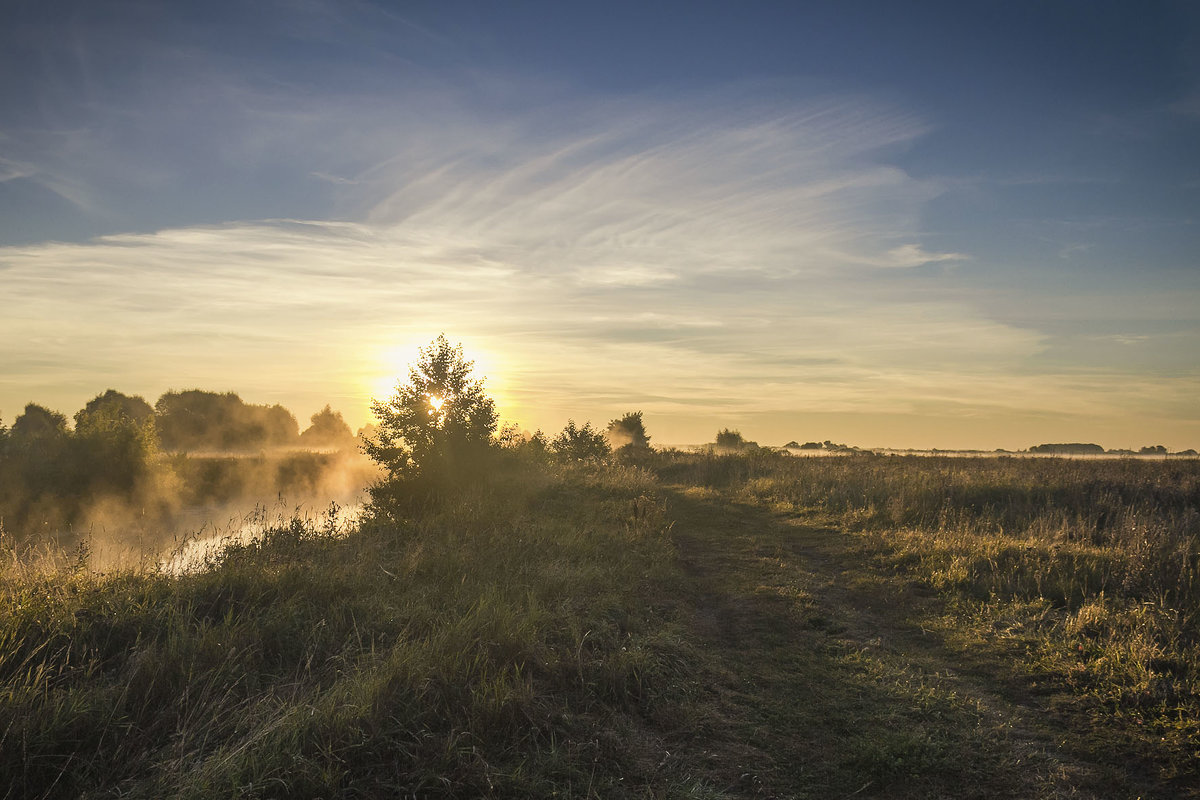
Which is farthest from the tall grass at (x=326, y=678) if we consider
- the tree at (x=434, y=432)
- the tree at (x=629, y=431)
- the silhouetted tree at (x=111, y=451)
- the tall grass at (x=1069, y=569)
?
the tree at (x=629, y=431)

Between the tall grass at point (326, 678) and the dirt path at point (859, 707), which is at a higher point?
the tall grass at point (326, 678)

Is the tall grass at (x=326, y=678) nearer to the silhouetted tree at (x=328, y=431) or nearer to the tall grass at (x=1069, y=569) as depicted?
the tall grass at (x=1069, y=569)

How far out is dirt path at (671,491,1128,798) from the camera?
15.5 feet

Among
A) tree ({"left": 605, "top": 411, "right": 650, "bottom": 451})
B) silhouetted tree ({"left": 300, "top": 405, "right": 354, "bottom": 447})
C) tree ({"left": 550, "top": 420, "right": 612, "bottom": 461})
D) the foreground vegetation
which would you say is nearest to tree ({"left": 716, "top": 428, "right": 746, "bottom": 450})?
tree ({"left": 605, "top": 411, "right": 650, "bottom": 451})

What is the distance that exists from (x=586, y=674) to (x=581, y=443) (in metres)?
37.4

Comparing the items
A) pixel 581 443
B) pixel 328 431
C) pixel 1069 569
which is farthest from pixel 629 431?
pixel 1069 569

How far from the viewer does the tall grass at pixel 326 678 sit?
4.04m

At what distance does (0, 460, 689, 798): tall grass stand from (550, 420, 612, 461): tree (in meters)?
32.8

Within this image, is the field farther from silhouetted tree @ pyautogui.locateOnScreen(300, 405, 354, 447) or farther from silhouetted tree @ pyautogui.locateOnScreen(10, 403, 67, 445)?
silhouetted tree @ pyautogui.locateOnScreen(300, 405, 354, 447)

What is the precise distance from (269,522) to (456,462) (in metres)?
6.97

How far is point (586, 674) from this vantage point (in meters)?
5.89

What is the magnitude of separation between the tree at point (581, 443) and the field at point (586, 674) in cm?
3038

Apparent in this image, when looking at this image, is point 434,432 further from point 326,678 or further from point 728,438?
point 728,438

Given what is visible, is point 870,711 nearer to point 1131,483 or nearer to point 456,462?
point 456,462
